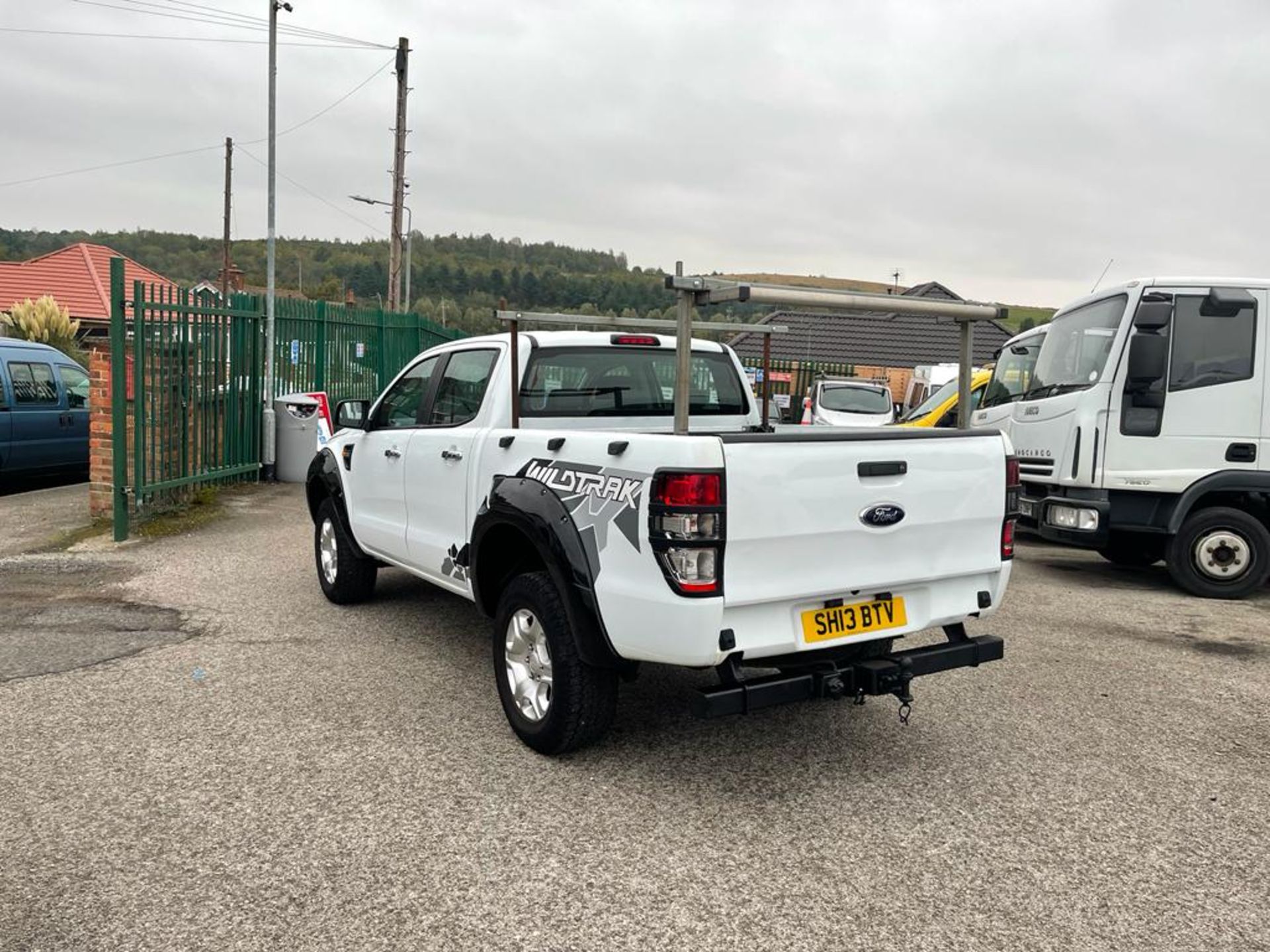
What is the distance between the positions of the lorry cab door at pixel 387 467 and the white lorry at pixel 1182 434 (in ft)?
16.8

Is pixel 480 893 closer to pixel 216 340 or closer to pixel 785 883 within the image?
pixel 785 883

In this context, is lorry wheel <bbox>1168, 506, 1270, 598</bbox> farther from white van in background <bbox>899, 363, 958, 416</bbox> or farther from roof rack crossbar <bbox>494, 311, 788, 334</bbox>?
white van in background <bbox>899, 363, 958, 416</bbox>

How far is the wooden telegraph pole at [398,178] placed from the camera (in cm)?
2042

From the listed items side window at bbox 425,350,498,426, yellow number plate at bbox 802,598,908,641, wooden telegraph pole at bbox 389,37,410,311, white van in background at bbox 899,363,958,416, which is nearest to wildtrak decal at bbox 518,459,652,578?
yellow number plate at bbox 802,598,908,641

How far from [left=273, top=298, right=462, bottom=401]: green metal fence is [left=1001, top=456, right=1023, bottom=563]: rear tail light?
9.10 metres

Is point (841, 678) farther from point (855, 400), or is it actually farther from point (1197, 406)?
point (855, 400)

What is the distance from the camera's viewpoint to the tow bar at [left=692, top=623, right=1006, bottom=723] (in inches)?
131

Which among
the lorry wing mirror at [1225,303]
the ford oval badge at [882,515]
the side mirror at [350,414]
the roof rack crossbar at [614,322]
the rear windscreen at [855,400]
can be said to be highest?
the lorry wing mirror at [1225,303]

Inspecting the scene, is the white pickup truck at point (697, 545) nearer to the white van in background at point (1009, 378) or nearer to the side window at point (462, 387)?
the side window at point (462, 387)

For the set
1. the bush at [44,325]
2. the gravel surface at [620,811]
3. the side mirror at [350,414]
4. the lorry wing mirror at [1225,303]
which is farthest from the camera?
the bush at [44,325]

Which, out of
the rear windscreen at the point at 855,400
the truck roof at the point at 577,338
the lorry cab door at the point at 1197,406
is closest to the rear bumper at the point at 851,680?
the truck roof at the point at 577,338

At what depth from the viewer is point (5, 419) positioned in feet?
35.2

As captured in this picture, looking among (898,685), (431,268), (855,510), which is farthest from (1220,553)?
(431,268)

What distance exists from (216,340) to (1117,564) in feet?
30.2
